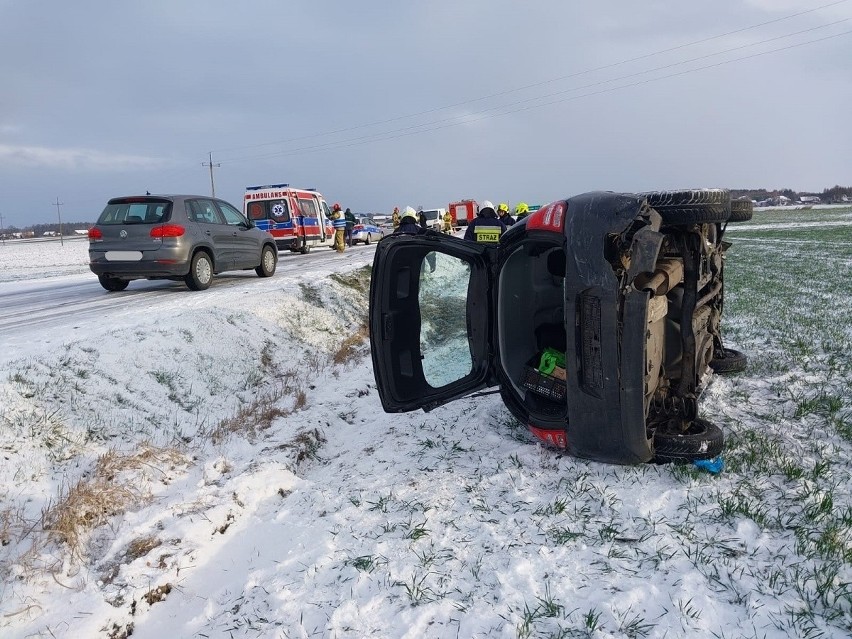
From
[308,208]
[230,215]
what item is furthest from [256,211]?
[230,215]

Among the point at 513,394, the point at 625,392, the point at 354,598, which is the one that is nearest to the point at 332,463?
the point at 513,394

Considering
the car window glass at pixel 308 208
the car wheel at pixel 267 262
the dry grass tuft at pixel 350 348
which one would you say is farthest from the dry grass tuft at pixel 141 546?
the car window glass at pixel 308 208

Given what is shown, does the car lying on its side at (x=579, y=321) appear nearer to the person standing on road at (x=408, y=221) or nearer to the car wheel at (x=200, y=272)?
Answer: the person standing on road at (x=408, y=221)

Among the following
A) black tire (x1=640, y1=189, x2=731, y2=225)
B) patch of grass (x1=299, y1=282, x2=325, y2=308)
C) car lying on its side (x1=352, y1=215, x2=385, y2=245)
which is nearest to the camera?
black tire (x1=640, y1=189, x2=731, y2=225)

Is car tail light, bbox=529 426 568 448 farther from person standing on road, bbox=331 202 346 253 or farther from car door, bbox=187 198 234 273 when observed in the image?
person standing on road, bbox=331 202 346 253

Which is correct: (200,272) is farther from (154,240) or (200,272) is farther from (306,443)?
(306,443)

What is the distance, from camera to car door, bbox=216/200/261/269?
10820mm

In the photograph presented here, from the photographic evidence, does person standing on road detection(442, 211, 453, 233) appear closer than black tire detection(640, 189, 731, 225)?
No

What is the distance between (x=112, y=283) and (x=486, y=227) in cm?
690

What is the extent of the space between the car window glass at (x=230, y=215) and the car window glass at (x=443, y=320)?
769 centimetres

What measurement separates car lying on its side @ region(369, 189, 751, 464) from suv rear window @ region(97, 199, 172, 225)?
6.84 m

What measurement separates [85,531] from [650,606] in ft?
9.95

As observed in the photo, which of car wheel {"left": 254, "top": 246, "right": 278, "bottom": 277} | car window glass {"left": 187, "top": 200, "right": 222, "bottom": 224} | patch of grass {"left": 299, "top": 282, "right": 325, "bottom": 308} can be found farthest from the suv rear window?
car wheel {"left": 254, "top": 246, "right": 278, "bottom": 277}

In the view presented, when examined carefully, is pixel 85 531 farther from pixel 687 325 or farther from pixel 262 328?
pixel 262 328
